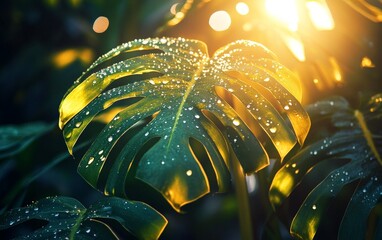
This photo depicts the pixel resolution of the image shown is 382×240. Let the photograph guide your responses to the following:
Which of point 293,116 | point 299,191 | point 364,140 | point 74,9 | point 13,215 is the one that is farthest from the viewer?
point 74,9

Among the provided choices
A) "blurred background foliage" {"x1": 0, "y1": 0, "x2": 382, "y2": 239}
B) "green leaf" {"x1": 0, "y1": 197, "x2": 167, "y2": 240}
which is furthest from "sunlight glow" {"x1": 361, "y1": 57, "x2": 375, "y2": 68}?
"green leaf" {"x1": 0, "y1": 197, "x2": 167, "y2": 240}

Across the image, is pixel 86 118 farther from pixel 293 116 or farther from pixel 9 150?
pixel 9 150

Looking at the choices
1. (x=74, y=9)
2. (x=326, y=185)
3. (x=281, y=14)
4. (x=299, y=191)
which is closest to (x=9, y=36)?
(x=74, y=9)

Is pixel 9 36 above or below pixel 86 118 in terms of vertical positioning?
above

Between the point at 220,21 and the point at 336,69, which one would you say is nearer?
the point at 336,69

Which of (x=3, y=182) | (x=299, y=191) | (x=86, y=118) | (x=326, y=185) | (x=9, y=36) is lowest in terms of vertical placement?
(x=299, y=191)

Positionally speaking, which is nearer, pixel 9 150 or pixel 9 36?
pixel 9 150

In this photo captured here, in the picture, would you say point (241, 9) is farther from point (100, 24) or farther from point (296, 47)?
point (100, 24)

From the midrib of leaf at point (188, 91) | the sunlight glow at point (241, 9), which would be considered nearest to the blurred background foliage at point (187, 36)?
the sunlight glow at point (241, 9)

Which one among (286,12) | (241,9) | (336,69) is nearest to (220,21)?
(241,9)
